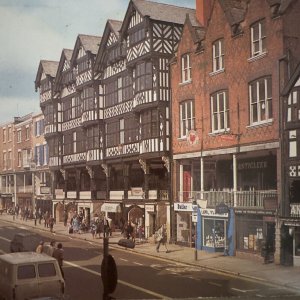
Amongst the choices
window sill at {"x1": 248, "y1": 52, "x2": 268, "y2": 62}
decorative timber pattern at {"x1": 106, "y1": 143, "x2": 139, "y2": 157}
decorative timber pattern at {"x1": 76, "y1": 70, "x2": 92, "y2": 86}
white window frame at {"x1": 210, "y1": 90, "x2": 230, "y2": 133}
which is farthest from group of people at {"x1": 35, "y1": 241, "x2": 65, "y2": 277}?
decorative timber pattern at {"x1": 76, "y1": 70, "x2": 92, "y2": 86}

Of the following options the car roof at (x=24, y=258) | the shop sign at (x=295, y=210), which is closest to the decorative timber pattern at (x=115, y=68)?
the shop sign at (x=295, y=210)

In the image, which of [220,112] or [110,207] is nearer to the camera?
[220,112]

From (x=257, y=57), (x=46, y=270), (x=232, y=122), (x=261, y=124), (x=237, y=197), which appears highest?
(x=257, y=57)

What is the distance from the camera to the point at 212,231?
94.8ft

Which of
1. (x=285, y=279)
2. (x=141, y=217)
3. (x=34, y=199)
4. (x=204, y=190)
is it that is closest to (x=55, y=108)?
(x=34, y=199)

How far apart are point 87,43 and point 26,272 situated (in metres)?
34.1

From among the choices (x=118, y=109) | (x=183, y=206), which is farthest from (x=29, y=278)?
(x=118, y=109)

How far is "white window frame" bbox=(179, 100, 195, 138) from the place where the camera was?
31359mm

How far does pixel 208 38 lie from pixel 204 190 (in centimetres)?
909

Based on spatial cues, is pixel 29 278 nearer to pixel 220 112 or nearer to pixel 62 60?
pixel 220 112

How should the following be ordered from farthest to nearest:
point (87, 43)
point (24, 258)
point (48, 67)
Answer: point (48, 67) → point (87, 43) → point (24, 258)

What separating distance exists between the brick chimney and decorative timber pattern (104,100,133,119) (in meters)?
7.75

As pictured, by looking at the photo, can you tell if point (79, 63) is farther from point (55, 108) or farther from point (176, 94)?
point (176, 94)

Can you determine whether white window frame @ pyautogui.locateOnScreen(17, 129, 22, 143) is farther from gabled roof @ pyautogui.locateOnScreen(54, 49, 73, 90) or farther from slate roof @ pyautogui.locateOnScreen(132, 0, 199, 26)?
slate roof @ pyautogui.locateOnScreen(132, 0, 199, 26)
